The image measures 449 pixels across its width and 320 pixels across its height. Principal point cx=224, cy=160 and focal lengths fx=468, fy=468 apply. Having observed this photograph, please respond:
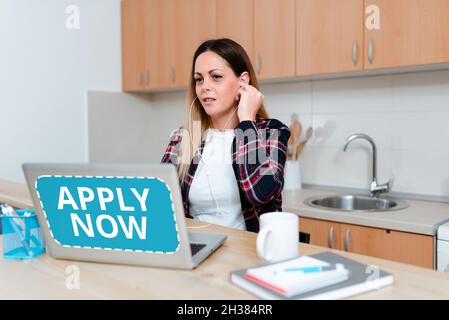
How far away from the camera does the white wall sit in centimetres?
292

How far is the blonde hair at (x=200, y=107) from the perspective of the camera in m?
1.64

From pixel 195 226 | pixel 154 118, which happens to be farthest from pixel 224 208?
pixel 154 118

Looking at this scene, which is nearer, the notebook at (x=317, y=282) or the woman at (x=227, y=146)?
the notebook at (x=317, y=282)

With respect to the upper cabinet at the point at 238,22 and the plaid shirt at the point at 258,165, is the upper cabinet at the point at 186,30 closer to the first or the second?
the upper cabinet at the point at 238,22

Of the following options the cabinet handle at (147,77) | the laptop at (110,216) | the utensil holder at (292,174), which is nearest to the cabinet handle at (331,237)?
the utensil holder at (292,174)

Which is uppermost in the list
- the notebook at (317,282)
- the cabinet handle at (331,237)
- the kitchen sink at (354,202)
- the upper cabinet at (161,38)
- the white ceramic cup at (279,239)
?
the upper cabinet at (161,38)

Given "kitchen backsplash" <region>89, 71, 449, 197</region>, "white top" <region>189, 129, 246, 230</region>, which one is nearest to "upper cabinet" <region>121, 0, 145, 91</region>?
"kitchen backsplash" <region>89, 71, 449, 197</region>

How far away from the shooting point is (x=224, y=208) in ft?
5.21

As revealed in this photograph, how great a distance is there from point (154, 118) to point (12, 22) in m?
1.23

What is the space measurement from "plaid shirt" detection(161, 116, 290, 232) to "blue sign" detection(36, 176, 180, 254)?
55cm

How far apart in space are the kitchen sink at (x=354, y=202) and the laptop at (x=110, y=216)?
4.69 feet

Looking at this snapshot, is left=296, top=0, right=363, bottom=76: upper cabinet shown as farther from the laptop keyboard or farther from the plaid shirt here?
the laptop keyboard

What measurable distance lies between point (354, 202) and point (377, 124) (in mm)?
425

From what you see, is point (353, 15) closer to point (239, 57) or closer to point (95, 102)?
point (239, 57)
